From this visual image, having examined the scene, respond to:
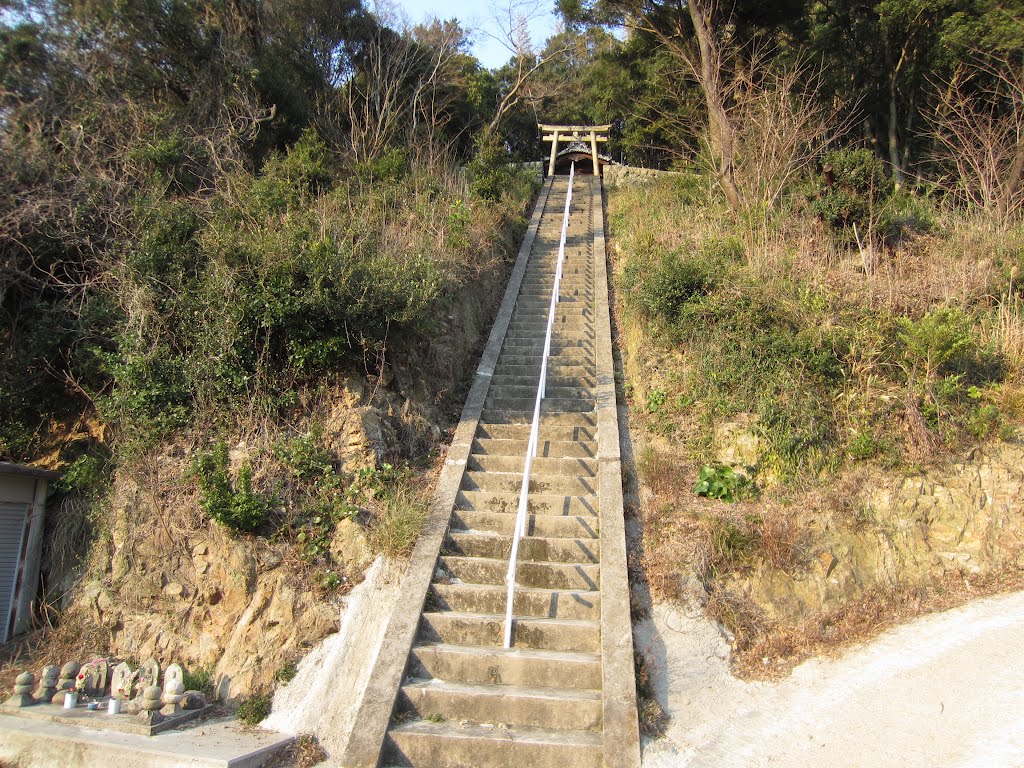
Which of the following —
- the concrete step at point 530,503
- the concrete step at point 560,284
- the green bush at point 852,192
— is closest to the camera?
the concrete step at point 530,503

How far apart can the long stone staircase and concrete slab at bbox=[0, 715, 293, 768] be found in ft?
3.56

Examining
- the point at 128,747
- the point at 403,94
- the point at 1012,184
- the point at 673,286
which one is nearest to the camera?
the point at 128,747

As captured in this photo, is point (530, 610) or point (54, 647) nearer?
point (530, 610)

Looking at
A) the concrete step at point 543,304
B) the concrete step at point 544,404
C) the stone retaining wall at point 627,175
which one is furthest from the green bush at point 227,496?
the stone retaining wall at point 627,175

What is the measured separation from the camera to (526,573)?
6602mm

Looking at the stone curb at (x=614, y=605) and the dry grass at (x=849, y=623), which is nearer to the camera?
the stone curb at (x=614, y=605)

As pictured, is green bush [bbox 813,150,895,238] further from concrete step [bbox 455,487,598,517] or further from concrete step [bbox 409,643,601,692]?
A: concrete step [bbox 409,643,601,692]

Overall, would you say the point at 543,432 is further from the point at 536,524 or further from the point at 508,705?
the point at 508,705

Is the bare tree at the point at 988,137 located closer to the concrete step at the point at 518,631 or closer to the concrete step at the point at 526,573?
the concrete step at the point at 526,573

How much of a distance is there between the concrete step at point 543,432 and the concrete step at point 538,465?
41cm

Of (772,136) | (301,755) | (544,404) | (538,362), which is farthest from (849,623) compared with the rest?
(772,136)

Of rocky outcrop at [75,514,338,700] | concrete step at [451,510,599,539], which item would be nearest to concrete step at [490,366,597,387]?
concrete step at [451,510,599,539]

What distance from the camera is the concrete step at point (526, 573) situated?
21.4 feet

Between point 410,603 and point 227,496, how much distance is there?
2121 mm
